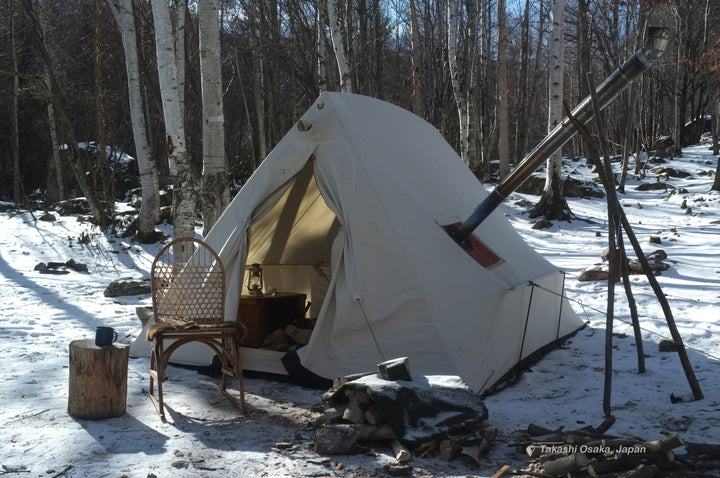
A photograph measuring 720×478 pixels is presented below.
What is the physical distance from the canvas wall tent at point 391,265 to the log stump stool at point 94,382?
1089mm

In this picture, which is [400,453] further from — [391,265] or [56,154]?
[56,154]

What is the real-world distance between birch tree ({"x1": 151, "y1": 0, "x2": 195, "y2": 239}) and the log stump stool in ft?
11.0

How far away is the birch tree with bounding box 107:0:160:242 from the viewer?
985 cm

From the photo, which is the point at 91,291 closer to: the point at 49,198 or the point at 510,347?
the point at 510,347

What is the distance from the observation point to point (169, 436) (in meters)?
3.26

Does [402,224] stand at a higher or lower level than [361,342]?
higher

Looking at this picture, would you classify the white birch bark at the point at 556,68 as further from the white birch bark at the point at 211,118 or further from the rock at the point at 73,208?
the rock at the point at 73,208

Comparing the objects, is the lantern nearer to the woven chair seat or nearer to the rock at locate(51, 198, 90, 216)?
the woven chair seat

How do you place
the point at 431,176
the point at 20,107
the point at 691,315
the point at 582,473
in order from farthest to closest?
the point at 20,107 → the point at 691,315 → the point at 431,176 → the point at 582,473

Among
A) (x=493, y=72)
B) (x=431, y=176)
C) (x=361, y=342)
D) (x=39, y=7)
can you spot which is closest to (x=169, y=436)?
(x=361, y=342)

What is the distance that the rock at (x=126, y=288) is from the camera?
768 centimetres

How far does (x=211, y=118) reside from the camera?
21.0ft

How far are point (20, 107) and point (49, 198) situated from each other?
11.8 feet

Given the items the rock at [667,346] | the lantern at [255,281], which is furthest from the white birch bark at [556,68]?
the lantern at [255,281]
